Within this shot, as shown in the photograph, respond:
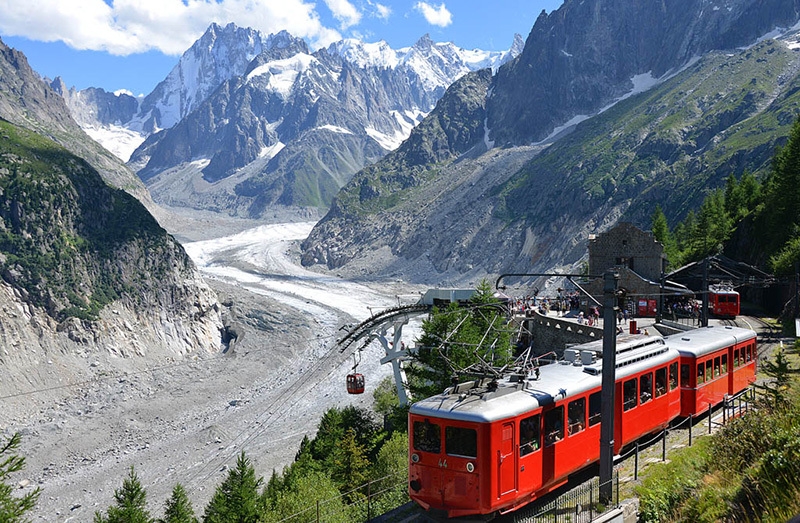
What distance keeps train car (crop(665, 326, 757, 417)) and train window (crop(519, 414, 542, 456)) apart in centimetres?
896

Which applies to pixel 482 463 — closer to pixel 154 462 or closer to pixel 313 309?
pixel 154 462

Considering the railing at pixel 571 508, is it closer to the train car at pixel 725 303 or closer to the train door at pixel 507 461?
the train door at pixel 507 461

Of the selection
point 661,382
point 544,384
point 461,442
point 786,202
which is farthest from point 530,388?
point 786,202

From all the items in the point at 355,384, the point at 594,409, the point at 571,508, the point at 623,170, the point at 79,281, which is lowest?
the point at 355,384

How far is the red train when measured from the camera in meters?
15.0

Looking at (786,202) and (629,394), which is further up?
(786,202)

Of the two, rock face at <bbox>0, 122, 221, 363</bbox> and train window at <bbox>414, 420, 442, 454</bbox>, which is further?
rock face at <bbox>0, 122, 221, 363</bbox>

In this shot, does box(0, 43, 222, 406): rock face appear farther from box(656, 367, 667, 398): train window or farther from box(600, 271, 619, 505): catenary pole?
box(600, 271, 619, 505): catenary pole

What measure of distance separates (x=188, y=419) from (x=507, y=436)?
177ft

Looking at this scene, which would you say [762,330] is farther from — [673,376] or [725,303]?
[673,376]

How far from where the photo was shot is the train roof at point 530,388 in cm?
1531

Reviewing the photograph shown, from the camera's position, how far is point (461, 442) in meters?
15.2

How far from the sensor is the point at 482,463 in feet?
48.6

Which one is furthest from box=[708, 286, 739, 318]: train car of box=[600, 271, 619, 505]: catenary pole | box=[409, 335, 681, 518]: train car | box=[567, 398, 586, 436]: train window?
box=[600, 271, 619, 505]: catenary pole
